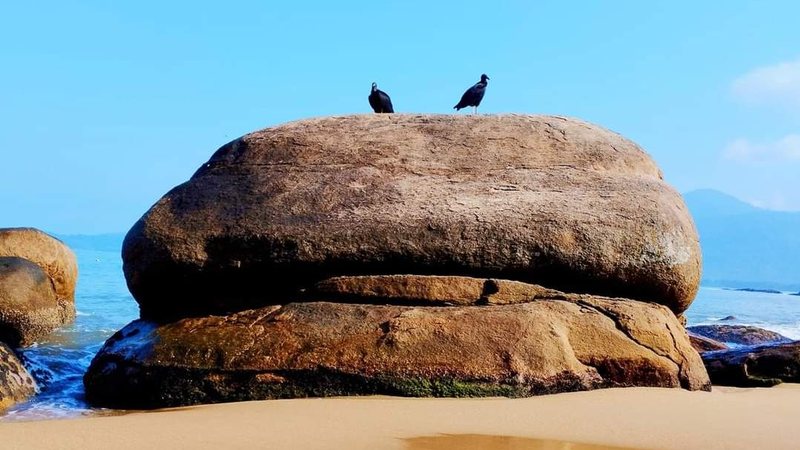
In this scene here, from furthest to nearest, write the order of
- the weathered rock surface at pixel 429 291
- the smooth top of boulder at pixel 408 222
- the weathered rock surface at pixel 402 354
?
the smooth top of boulder at pixel 408 222
the weathered rock surface at pixel 429 291
the weathered rock surface at pixel 402 354

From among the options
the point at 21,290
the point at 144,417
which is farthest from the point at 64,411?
the point at 21,290

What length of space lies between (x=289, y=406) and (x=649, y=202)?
382 centimetres

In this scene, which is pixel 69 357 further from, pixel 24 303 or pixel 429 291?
pixel 429 291

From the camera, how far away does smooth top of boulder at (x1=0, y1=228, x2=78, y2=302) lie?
53.8 ft

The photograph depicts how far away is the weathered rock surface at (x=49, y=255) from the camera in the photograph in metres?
16.3

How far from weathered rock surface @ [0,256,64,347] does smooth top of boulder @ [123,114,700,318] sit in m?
7.13

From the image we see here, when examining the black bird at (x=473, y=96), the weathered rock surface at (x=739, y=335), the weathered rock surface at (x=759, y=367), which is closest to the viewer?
the weathered rock surface at (x=759, y=367)

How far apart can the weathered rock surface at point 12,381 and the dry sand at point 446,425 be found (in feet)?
6.54

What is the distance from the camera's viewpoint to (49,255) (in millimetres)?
17031

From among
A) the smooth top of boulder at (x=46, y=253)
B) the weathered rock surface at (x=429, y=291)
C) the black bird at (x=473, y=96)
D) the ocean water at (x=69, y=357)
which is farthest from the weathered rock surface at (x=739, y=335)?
the smooth top of boulder at (x=46, y=253)

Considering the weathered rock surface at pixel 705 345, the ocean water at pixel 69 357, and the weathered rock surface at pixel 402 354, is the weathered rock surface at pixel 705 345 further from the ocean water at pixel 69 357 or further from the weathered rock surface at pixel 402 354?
the ocean water at pixel 69 357

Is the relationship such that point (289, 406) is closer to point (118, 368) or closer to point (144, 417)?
point (144, 417)

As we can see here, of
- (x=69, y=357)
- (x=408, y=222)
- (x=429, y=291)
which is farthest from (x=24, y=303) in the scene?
(x=429, y=291)

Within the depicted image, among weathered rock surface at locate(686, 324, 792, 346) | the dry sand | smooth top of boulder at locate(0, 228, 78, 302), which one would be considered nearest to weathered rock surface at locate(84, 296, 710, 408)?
the dry sand
